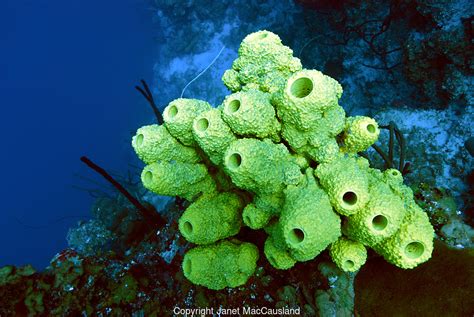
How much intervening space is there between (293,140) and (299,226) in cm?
55

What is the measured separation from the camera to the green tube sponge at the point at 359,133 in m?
1.76

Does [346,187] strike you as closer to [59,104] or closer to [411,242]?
[411,242]


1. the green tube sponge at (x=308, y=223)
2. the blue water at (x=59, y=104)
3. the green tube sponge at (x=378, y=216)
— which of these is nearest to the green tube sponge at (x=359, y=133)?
the green tube sponge at (x=378, y=216)

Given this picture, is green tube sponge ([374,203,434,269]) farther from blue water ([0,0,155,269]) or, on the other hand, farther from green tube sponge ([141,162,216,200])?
blue water ([0,0,155,269])

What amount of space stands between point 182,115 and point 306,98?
75 cm

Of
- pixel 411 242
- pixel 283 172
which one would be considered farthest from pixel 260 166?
pixel 411 242

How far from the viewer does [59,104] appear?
1147 inches

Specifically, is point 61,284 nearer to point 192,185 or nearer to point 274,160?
point 192,185

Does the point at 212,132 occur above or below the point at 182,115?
below

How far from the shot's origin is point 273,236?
190 cm

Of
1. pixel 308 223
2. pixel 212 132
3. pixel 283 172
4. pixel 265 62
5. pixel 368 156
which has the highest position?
pixel 368 156

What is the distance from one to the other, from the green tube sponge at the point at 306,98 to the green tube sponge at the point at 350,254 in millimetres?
729

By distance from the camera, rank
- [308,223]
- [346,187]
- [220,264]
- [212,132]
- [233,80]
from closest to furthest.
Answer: [308,223]
[346,187]
[212,132]
[233,80]
[220,264]

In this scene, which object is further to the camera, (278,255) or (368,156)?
(368,156)
